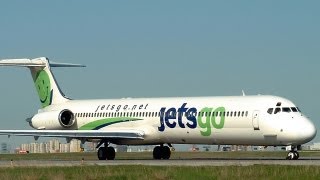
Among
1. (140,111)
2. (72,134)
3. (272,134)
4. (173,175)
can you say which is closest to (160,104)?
(140,111)

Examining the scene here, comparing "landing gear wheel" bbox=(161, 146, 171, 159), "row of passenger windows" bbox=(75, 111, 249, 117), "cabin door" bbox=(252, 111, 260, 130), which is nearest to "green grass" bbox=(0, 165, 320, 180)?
"cabin door" bbox=(252, 111, 260, 130)

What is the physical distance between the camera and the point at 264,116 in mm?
45250

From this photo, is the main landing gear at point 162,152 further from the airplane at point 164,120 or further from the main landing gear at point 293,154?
the main landing gear at point 293,154

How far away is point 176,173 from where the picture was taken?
102 feet

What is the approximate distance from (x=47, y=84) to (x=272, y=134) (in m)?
21.2

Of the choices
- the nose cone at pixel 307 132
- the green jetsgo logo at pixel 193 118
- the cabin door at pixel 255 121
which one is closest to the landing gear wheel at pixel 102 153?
the green jetsgo logo at pixel 193 118

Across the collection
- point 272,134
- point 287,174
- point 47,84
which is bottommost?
point 287,174

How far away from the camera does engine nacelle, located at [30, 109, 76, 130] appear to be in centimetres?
5662

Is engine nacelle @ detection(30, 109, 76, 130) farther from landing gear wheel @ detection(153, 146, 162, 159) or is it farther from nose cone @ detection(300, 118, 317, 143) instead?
nose cone @ detection(300, 118, 317, 143)

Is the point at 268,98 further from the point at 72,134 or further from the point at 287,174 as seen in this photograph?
the point at 287,174

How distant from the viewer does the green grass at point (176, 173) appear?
2993 centimetres

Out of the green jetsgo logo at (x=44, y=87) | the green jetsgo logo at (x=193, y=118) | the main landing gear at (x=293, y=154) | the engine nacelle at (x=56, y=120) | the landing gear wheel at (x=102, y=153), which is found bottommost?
the main landing gear at (x=293, y=154)

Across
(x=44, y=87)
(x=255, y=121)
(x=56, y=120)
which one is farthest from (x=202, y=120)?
(x=44, y=87)

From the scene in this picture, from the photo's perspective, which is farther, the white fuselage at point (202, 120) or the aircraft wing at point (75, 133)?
the aircraft wing at point (75, 133)
